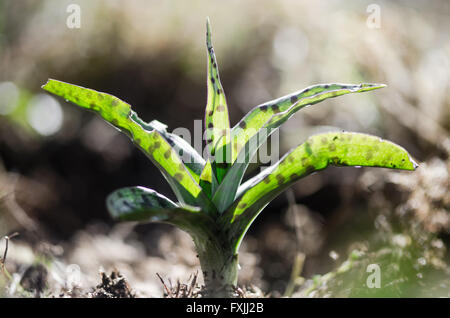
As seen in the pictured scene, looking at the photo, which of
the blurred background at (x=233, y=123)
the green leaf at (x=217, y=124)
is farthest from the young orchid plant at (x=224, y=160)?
the blurred background at (x=233, y=123)

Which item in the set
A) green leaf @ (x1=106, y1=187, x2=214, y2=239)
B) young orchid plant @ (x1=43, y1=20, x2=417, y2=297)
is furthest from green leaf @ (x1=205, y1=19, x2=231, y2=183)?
green leaf @ (x1=106, y1=187, x2=214, y2=239)

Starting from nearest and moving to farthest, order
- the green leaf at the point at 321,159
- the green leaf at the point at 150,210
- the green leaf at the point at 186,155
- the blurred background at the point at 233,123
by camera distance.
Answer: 1. the green leaf at the point at 150,210
2. the green leaf at the point at 321,159
3. the green leaf at the point at 186,155
4. the blurred background at the point at 233,123

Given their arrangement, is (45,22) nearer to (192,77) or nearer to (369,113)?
(192,77)

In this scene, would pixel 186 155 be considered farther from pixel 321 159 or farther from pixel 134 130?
pixel 321 159

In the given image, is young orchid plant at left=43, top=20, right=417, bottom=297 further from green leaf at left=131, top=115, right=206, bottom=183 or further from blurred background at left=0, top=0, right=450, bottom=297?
blurred background at left=0, top=0, right=450, bottom=297

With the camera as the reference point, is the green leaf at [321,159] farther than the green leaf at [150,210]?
Yes

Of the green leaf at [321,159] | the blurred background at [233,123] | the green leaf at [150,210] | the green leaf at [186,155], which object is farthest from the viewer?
the blurred background at [233,123]

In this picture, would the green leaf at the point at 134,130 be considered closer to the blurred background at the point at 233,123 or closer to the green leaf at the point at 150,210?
the green leaf at the point at 150,210

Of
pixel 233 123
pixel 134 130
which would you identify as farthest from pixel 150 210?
pixel 233 123
